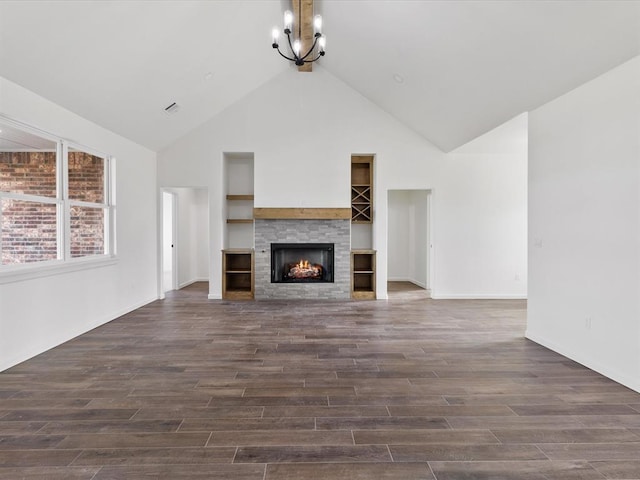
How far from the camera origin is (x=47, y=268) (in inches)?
141

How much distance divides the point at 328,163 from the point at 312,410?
4.64m

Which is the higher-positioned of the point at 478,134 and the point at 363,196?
the point at 478,134

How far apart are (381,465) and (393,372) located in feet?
3.98

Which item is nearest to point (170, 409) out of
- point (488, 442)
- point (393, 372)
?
point (393, 372)

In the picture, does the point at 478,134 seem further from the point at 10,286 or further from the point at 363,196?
the point at 10,286

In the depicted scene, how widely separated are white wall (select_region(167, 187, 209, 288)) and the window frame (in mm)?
2303

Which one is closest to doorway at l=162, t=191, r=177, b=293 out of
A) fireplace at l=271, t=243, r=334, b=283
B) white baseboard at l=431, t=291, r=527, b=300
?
fireplace at l=271, t=243, r=334, b=283

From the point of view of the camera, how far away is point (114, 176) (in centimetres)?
496

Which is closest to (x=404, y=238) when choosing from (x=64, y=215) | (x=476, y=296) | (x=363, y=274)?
(x=363, y=274)

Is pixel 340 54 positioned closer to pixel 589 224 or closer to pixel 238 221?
pixel 238 221

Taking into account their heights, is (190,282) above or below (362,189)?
below

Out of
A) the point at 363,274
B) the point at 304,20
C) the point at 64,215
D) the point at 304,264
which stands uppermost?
the point at 304,20

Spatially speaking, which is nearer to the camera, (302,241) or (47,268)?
(47,268)

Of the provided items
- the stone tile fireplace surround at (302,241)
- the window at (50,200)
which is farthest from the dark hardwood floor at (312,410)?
the stone tile fireplace surround at (302,241)
